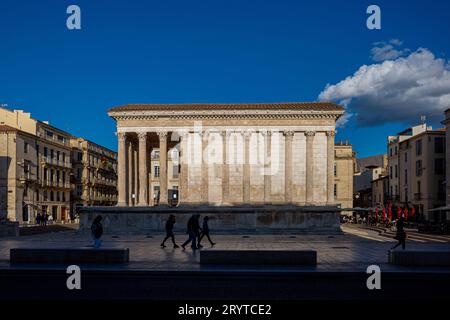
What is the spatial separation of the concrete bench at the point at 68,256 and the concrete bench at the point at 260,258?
3.09 meters

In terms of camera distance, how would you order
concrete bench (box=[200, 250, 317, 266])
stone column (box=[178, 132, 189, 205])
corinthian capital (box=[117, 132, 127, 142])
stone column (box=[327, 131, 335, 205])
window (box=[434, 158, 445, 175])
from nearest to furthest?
concrete bench (box=[200, 250, 317, 266])
stone column (box=[327, 131, 335, 205])
corinthian capital (box=[117, 132, 127, 142])
stone column (box=[178, 132, 189, 205])
window (box=[434, 158, 445, 175])

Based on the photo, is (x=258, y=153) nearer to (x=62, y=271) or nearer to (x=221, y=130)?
(x=221, y=130)

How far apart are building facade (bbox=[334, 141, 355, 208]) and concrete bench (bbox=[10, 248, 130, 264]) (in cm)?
5422

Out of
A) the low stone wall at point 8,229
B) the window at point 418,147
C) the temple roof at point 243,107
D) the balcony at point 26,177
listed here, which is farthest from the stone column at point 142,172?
the window at point 418,147

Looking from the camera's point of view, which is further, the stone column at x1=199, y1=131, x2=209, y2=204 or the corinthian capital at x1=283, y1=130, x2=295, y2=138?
the stone column at x1=199, y1=131, x2=209, y2=204

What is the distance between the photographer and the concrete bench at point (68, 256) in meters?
16.6

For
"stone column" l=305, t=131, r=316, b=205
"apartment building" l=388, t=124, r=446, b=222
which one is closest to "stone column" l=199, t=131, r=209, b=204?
"stone column" l=305, t=131, r=316, b=205

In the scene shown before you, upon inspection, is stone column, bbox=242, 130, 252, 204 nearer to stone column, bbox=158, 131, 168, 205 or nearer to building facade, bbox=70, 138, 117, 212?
stone column, bbox=158, 131, 168, 205

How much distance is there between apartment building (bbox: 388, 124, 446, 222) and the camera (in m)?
56.7

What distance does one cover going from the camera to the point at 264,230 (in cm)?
3638

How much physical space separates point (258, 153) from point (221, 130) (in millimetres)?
3985
